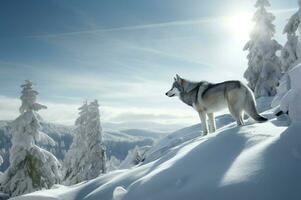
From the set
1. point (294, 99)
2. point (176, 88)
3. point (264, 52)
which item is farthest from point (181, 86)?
point (264, 52)

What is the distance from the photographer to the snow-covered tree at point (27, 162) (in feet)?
87.5

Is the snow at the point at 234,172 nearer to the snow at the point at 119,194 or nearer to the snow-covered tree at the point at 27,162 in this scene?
the snow at the point at 119,194

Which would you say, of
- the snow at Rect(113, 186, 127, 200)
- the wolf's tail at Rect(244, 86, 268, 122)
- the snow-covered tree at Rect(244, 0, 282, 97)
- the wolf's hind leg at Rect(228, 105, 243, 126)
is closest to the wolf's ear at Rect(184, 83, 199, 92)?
the wolf's hind leg at Rect(228, 105, 243, 126)

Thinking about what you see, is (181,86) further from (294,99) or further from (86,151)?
(86,151)

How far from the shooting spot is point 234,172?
6492mm

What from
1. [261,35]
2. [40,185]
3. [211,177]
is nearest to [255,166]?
[211,177]

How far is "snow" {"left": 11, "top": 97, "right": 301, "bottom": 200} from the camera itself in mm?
5867

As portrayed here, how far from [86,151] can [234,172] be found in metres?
32.3

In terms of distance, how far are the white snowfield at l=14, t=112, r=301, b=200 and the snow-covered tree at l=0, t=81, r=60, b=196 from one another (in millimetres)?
19243

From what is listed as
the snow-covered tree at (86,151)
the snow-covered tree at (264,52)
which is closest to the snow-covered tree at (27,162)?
the snow-covered tree at (86,151)

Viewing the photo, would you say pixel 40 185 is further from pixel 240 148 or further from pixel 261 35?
pixel 261 35

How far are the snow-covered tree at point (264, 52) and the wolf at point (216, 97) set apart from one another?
29.1 meters

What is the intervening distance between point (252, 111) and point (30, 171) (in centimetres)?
2104

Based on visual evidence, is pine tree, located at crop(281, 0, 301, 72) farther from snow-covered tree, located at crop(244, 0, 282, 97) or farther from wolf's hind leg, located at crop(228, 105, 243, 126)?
wolf's hind leg, located at crop(228, 105, 243, 126)
